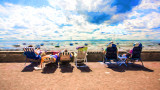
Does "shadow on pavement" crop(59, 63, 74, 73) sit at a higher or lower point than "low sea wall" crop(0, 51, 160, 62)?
lower

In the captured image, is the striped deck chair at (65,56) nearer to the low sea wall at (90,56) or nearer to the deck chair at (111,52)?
the low sea wall at (90,56)

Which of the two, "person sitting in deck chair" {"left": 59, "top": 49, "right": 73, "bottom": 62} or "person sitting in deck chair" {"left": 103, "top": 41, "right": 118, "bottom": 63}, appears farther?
"person sitting in deck chair" {"left": 103, "top": 41, "right": 118, "bottom": 63}

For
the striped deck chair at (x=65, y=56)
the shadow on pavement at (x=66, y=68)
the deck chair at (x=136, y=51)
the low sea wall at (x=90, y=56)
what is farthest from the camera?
the low sea wall at (x=90, y=56)

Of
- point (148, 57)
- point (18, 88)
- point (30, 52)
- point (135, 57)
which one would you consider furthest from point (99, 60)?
point (18, 88)

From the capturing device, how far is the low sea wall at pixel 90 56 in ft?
19.1

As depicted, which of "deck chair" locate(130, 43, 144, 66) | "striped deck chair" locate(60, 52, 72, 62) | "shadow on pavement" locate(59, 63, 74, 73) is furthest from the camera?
"deck chair" locate(130, 43, 144, 66)

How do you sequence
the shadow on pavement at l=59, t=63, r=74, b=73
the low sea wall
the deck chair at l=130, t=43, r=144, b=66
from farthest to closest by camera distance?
the low sea wall → the deck chair at l=130, t=43, r=144, b=66 → the shadow on pavement at l=59, t=63, r=74, b=73

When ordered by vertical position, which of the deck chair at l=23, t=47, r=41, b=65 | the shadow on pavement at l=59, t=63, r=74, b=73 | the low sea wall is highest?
the deck chair at l=23, t=47, r=41, b=65

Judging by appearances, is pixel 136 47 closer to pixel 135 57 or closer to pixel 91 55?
pixel 135 57

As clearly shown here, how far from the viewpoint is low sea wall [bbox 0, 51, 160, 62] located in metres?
5.82

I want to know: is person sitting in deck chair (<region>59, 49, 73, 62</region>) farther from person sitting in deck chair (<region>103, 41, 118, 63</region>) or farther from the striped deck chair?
person sitting in deck chair (<region>103, 41, 118, 63</region>)

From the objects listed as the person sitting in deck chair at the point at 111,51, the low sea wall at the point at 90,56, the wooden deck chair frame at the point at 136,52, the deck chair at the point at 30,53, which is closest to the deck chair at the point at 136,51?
the wooden deck chair frame at the point at 136,52

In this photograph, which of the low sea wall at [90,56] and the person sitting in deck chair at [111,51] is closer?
the person sitting in deck chair at [111,51]

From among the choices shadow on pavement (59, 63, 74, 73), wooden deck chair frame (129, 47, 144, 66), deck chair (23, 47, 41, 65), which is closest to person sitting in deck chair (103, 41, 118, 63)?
wooden deck chair frame (129, 47, 144, 66)
